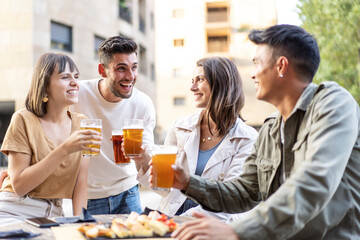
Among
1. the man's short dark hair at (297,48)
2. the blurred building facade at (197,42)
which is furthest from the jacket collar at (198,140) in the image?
the blurred building facade at (197,42)

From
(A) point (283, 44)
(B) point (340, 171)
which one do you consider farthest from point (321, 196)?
(A) point (283, 44)

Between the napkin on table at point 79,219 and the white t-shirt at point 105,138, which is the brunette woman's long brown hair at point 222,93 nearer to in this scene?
the white t-shirt at point 105,138

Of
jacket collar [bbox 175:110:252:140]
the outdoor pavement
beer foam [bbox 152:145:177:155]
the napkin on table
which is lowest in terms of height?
the outdoor pavement

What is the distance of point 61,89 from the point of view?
3703mm

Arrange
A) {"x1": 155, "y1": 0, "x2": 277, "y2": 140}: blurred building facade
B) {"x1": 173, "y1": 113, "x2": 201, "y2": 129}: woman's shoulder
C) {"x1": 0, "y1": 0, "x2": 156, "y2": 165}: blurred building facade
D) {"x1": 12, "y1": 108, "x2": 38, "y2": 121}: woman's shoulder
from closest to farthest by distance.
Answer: {"x1": 12, "y1": 108, "x2": 38, "y2": 121}: woman's shoulder
{"x1": 173, "y1": 113, "x2": 201, "y2": 129}: woman's shoulder
{"x1": 0, "y1": 0, "x2": 156, "y2": 165}: blurred building facade
{"x1": 155, "y1": 0, "x2": 277, "y2": 140}: blurred building facade

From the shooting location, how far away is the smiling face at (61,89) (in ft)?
12.1

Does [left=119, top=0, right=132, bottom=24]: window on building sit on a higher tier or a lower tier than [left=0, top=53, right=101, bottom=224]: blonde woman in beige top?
higher

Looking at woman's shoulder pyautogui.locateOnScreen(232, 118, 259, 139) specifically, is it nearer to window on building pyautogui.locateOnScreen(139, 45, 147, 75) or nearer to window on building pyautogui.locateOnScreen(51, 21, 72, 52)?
window on building pyautogui.locateOnScreen(51, 21, 72, 52)

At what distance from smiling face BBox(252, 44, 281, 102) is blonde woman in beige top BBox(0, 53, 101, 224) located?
128 cm

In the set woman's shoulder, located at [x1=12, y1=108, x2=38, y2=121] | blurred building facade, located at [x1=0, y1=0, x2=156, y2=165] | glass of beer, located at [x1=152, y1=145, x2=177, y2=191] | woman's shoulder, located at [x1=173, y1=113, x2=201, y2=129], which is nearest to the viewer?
glass of beer, located at [x1=152, y1=145, x2=177, y2=191]

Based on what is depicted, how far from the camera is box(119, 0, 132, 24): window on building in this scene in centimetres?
2233

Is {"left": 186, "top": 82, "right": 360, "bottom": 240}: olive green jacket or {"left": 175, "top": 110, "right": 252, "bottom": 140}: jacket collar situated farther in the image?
{"left": 175, "top": 110, "right": 252, "bottom": 140}: jacket collar

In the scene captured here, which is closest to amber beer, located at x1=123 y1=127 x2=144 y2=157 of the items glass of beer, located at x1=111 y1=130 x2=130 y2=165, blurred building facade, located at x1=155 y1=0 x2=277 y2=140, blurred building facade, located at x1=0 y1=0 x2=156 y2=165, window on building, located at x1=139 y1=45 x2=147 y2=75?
glass of beer, located at x1=111 y1=130 x2=130 y2=165

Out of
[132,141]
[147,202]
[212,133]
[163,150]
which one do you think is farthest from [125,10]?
[163,150]
